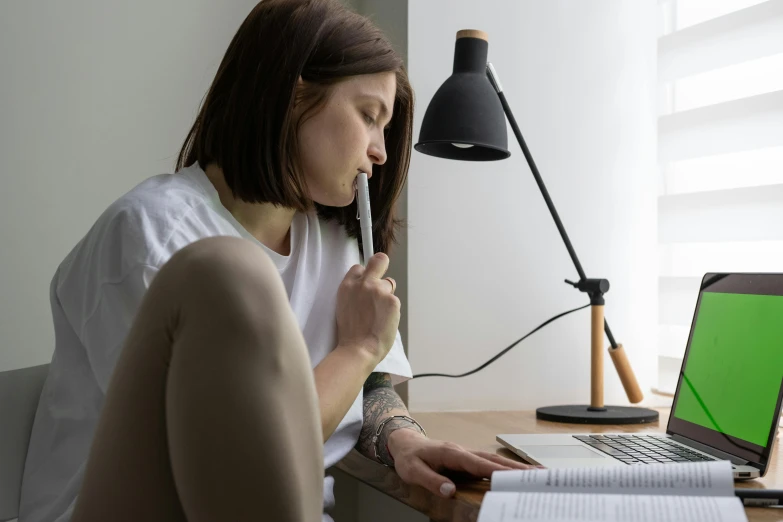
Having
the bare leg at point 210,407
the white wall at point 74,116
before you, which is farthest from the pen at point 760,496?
the white wall at point 74,116

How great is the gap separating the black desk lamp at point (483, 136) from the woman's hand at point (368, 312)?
0.96ft

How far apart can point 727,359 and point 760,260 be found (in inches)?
19.9

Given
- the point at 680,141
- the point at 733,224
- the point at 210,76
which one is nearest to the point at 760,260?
the point at 733,224

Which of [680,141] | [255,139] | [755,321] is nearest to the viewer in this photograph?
[755,321]

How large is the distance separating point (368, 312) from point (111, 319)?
333 millimetres

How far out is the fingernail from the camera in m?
0.83

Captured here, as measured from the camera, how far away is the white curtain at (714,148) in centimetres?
140

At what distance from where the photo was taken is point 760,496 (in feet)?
2.33

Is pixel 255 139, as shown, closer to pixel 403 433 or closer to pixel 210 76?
pixel 403 433

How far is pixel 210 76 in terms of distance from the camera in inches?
67.3

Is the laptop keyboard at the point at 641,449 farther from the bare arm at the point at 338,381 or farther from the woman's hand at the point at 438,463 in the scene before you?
the bare arm at the point at 338,381

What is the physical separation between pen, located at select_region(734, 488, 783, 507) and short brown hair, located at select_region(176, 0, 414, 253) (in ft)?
2.19

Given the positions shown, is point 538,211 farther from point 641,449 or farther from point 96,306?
point 96,306

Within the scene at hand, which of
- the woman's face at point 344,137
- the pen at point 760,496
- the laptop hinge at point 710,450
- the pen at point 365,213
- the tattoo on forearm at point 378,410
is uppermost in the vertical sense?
the woman's face at point 344,137
